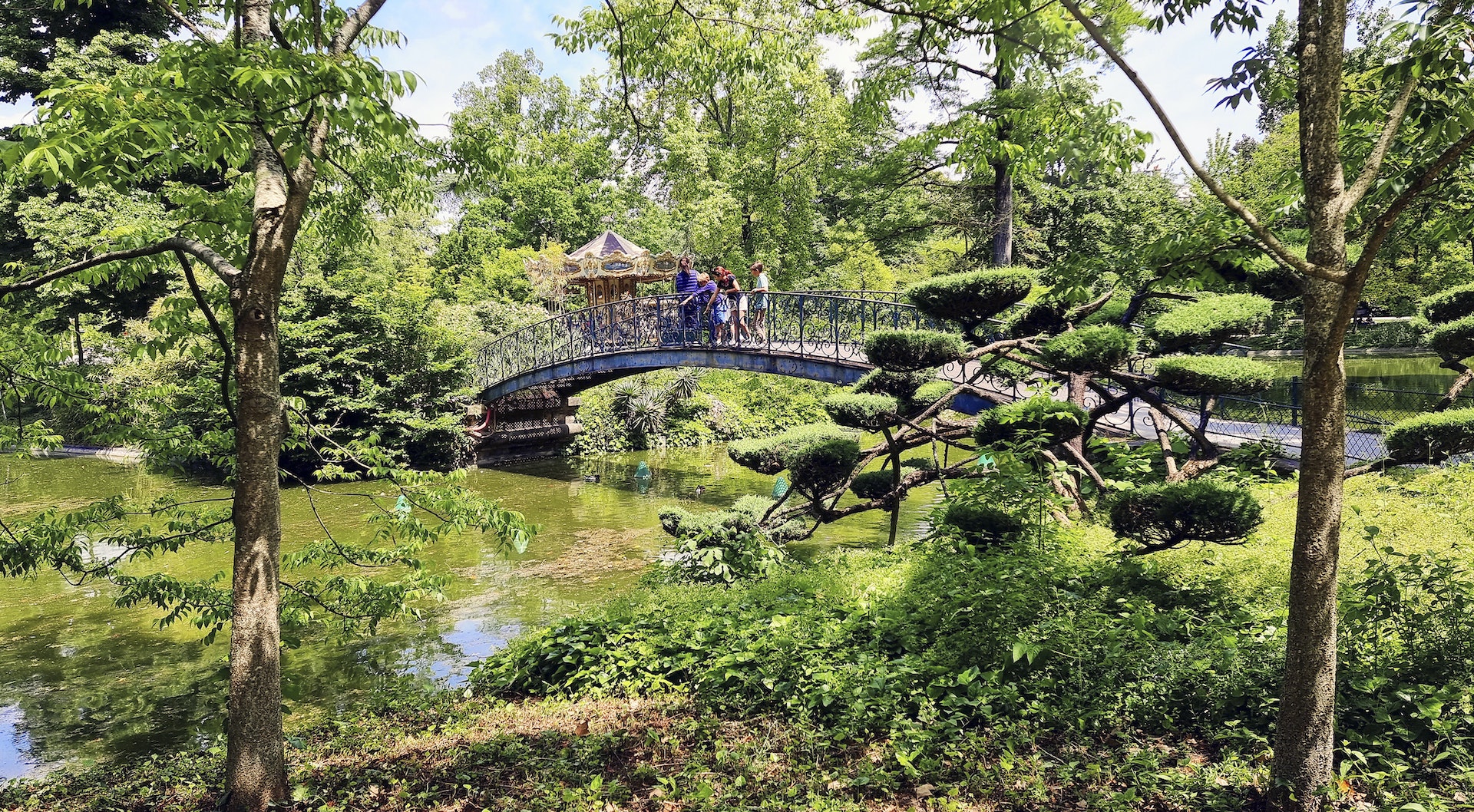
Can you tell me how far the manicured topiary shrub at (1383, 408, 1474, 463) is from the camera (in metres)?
6.76

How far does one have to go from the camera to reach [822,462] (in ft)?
30.2

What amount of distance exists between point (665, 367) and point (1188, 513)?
12040mm

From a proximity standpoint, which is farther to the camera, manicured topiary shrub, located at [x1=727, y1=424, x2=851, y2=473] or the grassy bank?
manicured topiary shrub, located at [x1=727, y1=424, x2=851, y2=473]

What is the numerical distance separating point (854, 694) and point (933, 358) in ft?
16.9

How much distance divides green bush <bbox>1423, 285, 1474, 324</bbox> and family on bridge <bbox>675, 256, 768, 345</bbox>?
8.71 meters

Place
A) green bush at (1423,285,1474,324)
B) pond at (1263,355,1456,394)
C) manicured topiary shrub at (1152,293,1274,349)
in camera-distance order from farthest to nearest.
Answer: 1. pond at (1263,355,1456,394)
2. green bush at (1423,285,1474,324)
3. manicured topiary shrub at (1152,293,1274,349)

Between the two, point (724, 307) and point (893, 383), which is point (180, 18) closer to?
point (893, 383)

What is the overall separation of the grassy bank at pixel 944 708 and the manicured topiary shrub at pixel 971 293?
3.36 metres

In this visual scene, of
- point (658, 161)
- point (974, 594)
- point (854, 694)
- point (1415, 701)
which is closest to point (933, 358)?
point (974, 594)

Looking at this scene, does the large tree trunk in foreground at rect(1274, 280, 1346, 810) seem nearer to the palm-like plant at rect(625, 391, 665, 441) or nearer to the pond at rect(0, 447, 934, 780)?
the pond at rect(0, 447, 934, 780)

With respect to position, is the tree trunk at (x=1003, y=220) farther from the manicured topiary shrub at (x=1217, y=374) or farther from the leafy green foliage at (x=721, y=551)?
the leafy green foliage at (x=721, y=551)

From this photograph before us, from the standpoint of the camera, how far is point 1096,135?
215 inches

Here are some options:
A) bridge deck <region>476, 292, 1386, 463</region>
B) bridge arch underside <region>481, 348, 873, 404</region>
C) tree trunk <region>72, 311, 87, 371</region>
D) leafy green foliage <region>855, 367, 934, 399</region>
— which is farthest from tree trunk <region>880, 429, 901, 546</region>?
tree trunk <region>72, 311, 87, 371</region>

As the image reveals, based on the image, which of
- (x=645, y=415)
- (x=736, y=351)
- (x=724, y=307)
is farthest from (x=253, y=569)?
(x=645, y=415)
